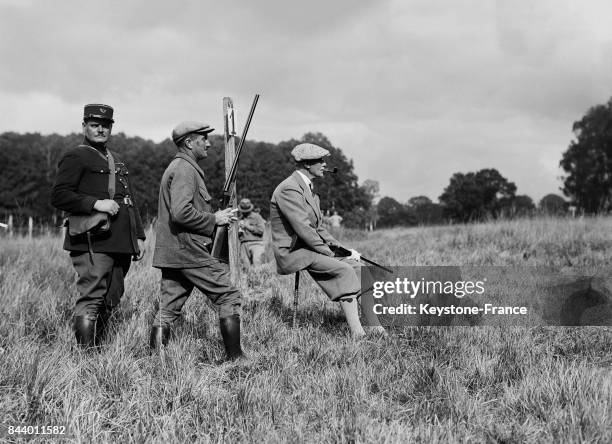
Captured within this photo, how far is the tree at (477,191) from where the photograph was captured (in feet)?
310

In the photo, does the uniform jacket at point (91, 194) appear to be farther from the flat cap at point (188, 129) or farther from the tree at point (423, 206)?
the tree at point (423, 206)

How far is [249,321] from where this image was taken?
5.23 metres

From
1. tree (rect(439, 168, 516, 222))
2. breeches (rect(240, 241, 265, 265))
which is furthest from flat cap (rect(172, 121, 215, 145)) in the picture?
tree (rect(439, 168, 516, 222))

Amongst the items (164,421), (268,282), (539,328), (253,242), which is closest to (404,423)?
(164,421)

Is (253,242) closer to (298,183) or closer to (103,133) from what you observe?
(298,183)

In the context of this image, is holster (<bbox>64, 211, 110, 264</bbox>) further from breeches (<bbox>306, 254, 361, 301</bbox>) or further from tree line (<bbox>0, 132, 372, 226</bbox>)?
tree line (<bbox>0, 132, 372, 226</bbox>)

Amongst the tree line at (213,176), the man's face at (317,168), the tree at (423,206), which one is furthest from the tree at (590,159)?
the tree at (423,206)

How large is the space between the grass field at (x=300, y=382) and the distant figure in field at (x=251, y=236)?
5124mm

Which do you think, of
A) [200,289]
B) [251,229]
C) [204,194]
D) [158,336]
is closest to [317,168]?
[204,194]

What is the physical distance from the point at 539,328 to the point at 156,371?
3.50 m

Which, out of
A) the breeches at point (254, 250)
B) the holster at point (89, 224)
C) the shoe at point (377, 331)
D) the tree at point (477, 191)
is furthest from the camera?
the tree at point (477, 191)

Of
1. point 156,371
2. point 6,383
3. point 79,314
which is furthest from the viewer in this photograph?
point 79,314

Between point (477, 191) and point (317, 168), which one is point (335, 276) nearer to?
point (317, 168)

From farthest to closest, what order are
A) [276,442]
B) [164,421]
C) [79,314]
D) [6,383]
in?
[79,314] → [6,383] → [164,421] → [276,442]
